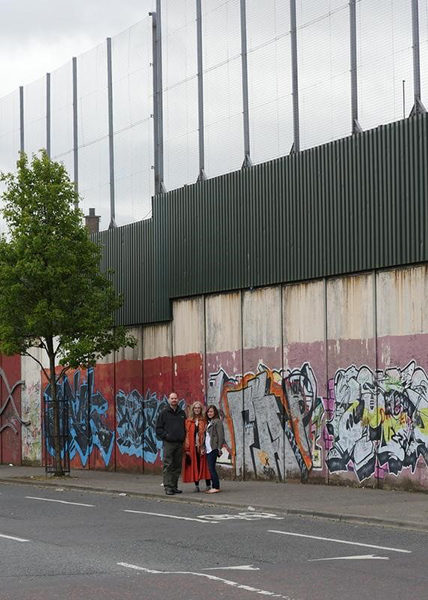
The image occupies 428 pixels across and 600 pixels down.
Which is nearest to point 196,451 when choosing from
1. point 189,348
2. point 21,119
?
point 189,348

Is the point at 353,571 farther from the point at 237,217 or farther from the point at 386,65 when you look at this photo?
the point at 237,217

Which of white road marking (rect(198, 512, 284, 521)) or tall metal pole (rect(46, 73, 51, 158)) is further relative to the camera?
tall metal pole (rect(46, 73, 51, 158))

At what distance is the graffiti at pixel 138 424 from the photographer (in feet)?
100

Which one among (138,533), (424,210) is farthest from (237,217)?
(138,533)

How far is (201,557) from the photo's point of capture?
43.5 feet

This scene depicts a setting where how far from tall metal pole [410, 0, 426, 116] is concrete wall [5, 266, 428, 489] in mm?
2972

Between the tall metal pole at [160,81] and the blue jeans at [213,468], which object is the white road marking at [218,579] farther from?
the tall metal pole at [160,81]

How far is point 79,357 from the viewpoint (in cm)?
2961

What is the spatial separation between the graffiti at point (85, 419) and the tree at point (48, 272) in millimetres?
3441

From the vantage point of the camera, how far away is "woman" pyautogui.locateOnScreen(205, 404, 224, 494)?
22547 millimetres

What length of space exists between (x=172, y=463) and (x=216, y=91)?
33.6 feet

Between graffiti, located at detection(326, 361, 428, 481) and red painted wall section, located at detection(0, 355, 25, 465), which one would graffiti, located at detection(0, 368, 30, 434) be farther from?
graffiti, located at detection(326, 361, 428, 481)

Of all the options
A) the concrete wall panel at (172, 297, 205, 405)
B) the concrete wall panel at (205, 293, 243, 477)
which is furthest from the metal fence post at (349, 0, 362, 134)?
the concrete wall panel at (172, 297, 205, 405)

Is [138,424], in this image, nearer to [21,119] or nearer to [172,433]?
[172,433]
